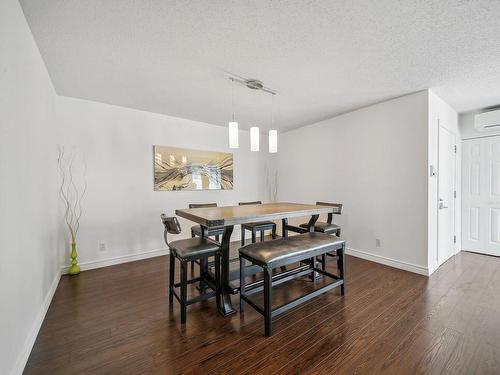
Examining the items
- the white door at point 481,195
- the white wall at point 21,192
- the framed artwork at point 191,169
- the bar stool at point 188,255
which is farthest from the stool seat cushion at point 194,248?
the white door at point 481,195

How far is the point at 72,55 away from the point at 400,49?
3.11 meters

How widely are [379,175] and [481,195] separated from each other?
2.01 m

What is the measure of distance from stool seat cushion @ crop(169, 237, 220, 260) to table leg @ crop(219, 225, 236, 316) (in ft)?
0.28

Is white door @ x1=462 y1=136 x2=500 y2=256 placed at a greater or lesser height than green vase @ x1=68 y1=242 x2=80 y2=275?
greater

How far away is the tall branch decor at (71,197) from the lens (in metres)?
2.94

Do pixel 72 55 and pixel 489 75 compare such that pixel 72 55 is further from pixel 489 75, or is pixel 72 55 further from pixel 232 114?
pixel 489 75

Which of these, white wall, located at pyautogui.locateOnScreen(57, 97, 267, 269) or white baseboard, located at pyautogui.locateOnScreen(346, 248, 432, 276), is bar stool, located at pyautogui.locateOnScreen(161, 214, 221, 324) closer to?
white wall, located at pyautogui.locateOnScreen(57, 97, 267, 269)

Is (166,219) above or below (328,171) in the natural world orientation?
below

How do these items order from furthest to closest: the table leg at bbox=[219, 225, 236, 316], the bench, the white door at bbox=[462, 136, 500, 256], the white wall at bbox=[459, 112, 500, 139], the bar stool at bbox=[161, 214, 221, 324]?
1. the white wall at bbox=[459, 112, 500, 139]
2. the white door at bbox=[462, 136, 500, 256]
3. the table leg at bbox=[219, 225, 236, 316]
4. the bar stool at bbox=[161, 214, 221, 324]
5. the bench

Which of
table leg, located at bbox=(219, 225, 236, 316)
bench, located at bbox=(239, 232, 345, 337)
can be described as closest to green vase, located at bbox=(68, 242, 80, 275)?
table leg, located at bbox=(219, 225, 236, 316)

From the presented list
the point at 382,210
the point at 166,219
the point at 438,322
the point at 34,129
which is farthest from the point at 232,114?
the point at 438,322

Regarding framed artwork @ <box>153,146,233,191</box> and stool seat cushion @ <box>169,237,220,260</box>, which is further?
framed artwork @ <box>153,146,233,191</box>

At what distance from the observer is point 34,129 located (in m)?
1.86

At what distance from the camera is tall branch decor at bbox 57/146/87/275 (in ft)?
9.64
